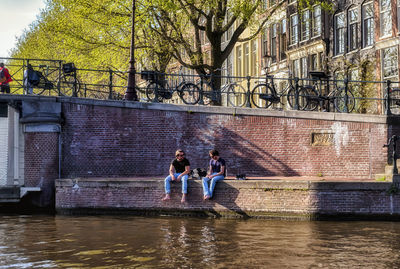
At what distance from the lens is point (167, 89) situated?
20.9 meters

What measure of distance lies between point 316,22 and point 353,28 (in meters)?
2.67

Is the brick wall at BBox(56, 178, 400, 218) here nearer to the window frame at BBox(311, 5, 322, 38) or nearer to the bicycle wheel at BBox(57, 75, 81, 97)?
the bicycle wheel at BBox(57, 75, 81, 97)

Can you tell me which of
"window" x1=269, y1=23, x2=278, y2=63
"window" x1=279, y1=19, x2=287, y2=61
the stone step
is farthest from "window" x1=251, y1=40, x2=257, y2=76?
the stone step

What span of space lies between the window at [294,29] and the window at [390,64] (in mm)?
6691

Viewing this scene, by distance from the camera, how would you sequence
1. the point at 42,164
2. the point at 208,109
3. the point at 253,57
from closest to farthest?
the point at 42,164 → the point at 208,109 → the point at 253,57

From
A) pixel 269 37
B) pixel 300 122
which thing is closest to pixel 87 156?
pixel 300 122

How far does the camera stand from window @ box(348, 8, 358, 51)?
2744cm

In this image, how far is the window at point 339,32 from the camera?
93.1 feet

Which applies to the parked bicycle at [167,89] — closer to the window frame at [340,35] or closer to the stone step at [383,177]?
the stone step at [383,177]

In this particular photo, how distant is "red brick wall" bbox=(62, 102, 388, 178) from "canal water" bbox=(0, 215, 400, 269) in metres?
3.93

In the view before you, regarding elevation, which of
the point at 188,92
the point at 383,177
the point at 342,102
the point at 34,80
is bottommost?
the point at 383,177

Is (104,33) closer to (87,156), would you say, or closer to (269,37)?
(87,156)

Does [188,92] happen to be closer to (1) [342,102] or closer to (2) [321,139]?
(2) [321,139]

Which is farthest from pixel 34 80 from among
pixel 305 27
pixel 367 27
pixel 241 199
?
pixel 305 27
